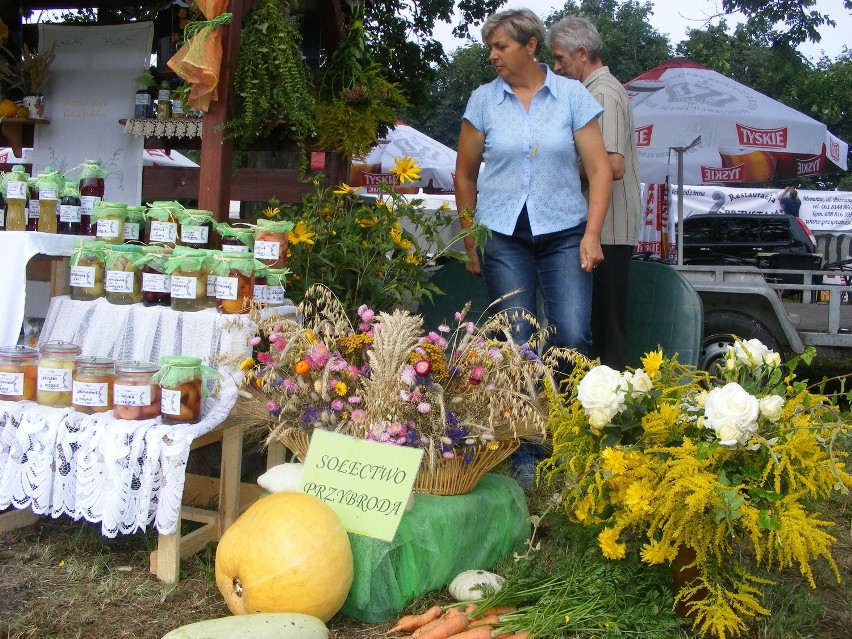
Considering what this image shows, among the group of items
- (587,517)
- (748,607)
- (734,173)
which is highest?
(734,173)

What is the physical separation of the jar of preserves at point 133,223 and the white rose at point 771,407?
229cm

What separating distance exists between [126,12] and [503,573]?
4245 millimetres

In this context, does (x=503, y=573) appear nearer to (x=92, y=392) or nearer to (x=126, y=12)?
(x=92, y=392)

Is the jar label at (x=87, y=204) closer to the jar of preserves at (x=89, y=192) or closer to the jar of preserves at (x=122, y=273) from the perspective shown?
the jar of preserves at (x=89, y=192)

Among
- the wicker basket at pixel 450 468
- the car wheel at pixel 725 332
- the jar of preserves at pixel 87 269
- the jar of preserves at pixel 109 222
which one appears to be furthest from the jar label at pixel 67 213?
the car wheel at pixel 725 332

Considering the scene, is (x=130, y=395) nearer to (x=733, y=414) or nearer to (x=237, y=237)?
(x=237, y=237)

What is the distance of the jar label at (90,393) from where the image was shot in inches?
101

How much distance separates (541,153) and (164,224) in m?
1.41

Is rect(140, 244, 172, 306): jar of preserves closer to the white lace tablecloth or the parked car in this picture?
the white lace tablecloth

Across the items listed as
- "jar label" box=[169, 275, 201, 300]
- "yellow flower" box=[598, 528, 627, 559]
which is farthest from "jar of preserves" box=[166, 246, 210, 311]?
"yellow flower" box=[598, 528, 627, 559]

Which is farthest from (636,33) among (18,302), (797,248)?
(18,302)

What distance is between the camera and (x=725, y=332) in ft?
17.5

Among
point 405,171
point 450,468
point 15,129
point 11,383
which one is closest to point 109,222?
point 11,383

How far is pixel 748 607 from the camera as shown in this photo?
222cm
